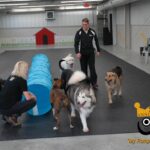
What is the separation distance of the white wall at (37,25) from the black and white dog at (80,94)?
1641cm

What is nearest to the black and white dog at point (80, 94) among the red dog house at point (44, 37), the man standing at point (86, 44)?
the man standing at point (86, 44)

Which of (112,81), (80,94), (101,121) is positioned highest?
(80,94)

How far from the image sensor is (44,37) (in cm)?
2042

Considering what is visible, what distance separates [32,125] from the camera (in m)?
4.42

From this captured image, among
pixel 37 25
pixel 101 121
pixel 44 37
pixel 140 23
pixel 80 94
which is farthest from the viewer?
pixel 37 25

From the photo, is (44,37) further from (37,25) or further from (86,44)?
(86,44)

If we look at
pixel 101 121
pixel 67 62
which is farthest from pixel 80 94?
pixel 67 62

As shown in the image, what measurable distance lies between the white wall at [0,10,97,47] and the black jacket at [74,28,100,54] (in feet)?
48.3

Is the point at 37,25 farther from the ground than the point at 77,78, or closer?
farther from the ground

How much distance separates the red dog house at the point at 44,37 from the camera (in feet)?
67.1

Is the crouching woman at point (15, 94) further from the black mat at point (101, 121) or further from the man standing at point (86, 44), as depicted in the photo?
the man standing at point (86, 44)

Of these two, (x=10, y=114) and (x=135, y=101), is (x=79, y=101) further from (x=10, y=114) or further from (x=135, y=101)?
(x=135, y=101)

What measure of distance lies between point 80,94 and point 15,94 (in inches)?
39.8

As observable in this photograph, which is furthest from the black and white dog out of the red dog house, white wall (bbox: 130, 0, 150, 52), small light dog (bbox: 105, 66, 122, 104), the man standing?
the red dog house
